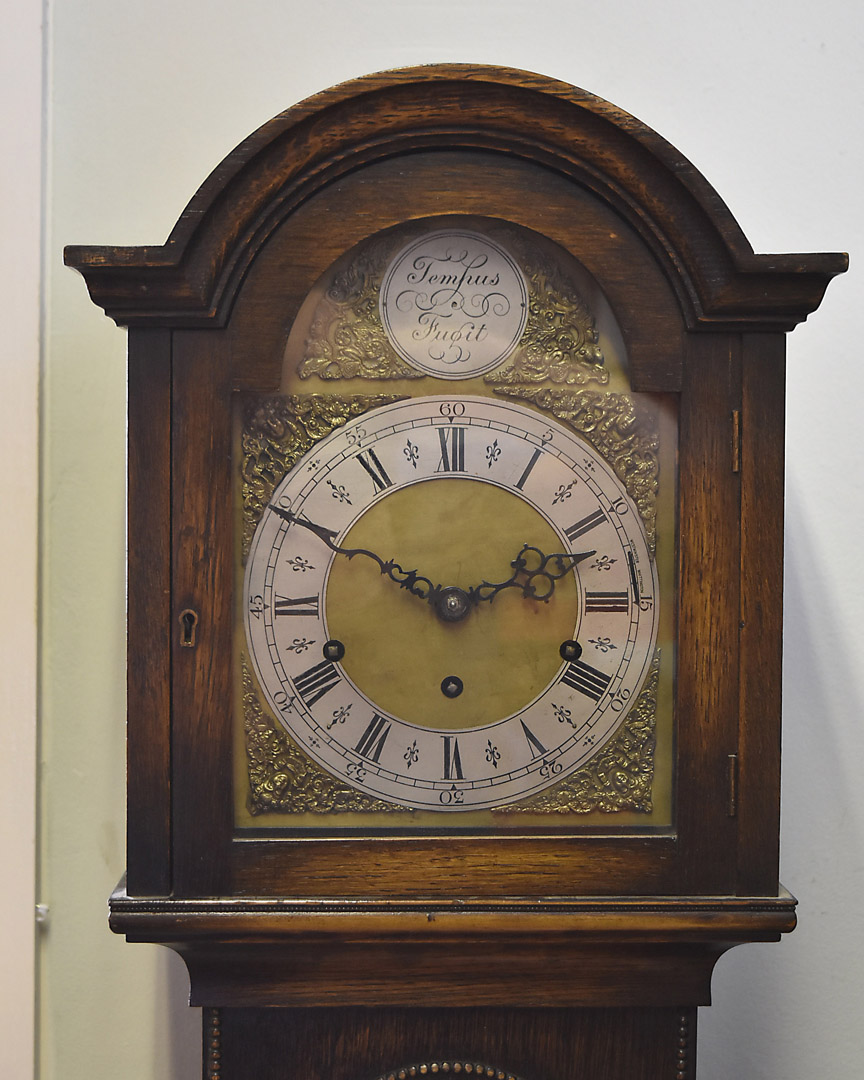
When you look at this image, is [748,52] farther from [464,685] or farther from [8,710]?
[8,710]

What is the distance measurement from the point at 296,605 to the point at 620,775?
1.20ft

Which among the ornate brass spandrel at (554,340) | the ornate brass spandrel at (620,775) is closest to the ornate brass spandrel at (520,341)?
the ornate brass spandrel at (554,340)

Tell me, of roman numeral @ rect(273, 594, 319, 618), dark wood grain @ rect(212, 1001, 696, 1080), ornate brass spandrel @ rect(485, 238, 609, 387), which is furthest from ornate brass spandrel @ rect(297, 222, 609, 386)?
dark wood grain @ rect(212, 1001, 696, 1080)

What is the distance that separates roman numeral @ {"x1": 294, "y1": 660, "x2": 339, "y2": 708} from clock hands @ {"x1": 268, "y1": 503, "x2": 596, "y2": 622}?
0.11 metres

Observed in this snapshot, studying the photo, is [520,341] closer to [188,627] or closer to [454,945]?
[188,627]

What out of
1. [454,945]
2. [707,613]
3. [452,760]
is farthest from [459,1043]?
[707,613]

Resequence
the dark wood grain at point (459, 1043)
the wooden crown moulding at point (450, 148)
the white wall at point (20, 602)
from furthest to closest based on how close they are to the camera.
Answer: the white wall at point (20, 602)
the dark wood grain at point (459, 1043)
the wooden crown moulding at point (450, 148)

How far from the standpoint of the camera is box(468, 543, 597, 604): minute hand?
1.00 meters

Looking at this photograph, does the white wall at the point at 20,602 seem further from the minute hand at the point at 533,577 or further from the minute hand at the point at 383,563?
the minute hand at the point at 533,577

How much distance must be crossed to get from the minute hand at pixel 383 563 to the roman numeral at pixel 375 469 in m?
0.06

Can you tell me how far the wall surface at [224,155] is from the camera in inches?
51.4

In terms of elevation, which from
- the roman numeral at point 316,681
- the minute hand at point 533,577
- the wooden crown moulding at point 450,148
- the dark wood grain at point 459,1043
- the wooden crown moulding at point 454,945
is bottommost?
the dark wood grain at point 459,1043

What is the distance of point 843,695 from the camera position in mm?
1342

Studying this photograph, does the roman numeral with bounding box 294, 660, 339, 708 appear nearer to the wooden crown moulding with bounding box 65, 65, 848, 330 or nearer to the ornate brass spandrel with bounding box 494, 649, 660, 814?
the ornate brass spandrel with bounding box 494, 649, 660, 814
